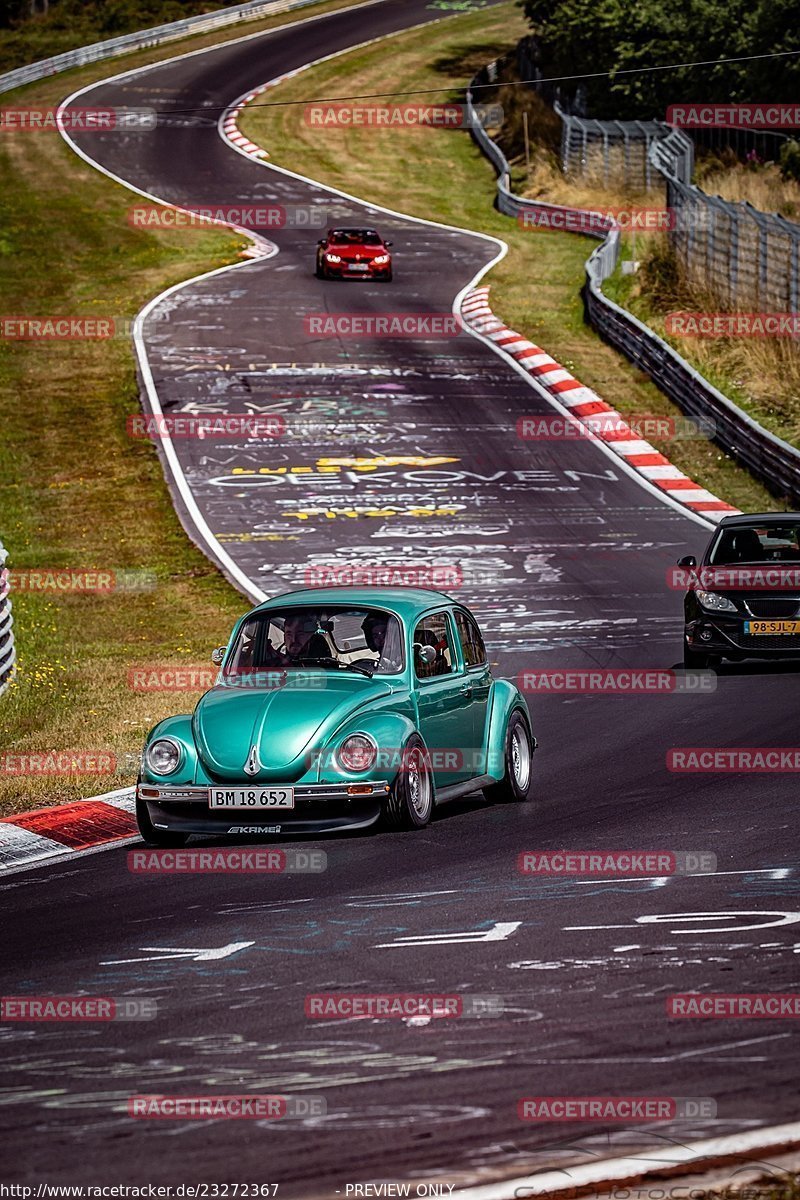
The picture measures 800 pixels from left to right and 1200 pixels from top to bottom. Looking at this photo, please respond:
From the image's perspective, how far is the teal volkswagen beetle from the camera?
9.98 m

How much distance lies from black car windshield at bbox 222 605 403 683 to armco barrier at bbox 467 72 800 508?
14895 mm

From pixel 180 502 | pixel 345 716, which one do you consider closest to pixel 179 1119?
pixel 345 716

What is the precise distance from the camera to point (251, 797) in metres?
9.95

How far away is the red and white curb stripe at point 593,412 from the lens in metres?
25.9

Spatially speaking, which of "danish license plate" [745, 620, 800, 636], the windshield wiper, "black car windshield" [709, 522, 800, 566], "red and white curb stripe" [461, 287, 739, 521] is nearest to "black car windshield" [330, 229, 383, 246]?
"red and white curb stripe" [461, 287, 739, 521]

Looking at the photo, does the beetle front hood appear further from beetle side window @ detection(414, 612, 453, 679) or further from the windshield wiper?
beetle side window @ detection(414, 612, 453, 679)

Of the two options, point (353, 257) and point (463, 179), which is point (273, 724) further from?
point (463, 179)

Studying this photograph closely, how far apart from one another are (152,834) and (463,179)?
163 feet

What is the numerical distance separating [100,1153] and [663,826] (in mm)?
5587

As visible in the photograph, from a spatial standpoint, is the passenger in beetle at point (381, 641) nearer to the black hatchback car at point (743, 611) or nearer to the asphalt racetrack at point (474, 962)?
the asphalt racetrack at point (474, 962)

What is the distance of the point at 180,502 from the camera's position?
2544cm

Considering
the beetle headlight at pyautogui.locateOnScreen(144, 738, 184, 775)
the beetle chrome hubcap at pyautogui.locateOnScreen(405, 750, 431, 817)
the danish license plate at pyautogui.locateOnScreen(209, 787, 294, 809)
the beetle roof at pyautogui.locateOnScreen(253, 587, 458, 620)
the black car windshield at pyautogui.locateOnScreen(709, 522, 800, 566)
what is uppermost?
the beetle roof at pyautogui.locateOnScreen(253, 587, 458, 620)

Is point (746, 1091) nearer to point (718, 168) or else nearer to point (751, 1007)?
point (751, 1007)

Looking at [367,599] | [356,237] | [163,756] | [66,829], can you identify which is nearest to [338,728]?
[163,756]
